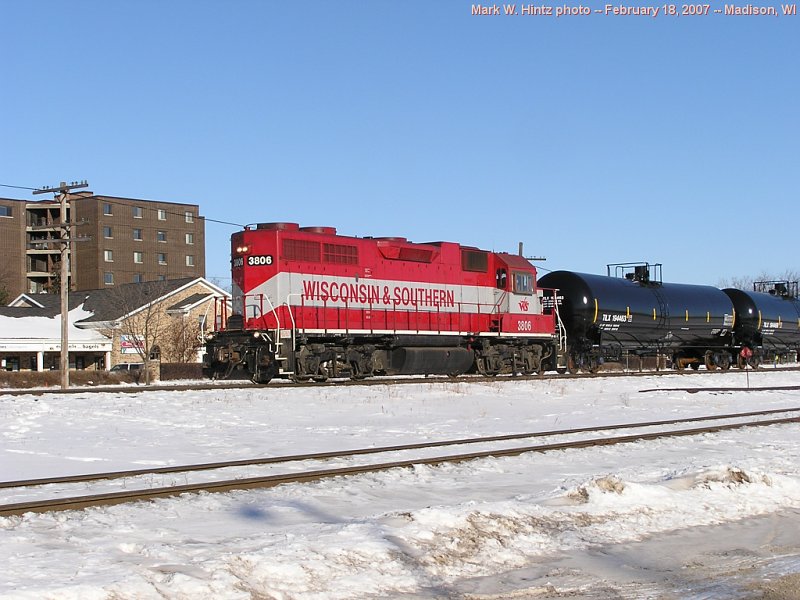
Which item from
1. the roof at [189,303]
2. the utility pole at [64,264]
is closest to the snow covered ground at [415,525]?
the utility pole at [64,264]

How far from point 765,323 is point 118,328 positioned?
3559cm

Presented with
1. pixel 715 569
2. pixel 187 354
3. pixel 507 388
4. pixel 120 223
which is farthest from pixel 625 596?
pixel 120 223

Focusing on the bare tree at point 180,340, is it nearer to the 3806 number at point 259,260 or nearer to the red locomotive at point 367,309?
the red locomotive at point 367,309

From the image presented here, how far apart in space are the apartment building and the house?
105 feet

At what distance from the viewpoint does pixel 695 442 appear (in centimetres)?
1549

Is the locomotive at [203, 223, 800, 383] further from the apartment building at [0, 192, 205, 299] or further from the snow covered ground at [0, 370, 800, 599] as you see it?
the apartment building at [0, 192, 205, 299]

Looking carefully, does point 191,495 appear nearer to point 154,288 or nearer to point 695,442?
point 695,442

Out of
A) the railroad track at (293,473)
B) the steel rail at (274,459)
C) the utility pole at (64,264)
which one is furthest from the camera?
the utility pole at (64,264)

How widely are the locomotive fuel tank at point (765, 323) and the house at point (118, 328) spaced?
2710 cm

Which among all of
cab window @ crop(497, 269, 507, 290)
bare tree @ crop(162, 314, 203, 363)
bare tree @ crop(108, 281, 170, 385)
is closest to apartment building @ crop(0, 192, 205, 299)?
bare tree @ crop(108, 281, 170, 385)

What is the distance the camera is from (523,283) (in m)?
31.8

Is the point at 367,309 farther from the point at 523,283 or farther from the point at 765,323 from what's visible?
the point at 765,323

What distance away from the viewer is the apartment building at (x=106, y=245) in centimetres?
8944

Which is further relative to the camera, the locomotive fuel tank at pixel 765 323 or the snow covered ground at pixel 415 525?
the locomotive fuel tank at pixel 765 323
